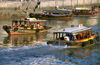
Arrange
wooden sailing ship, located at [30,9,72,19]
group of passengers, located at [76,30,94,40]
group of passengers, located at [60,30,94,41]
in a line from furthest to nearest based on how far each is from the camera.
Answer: wooden sailing ship, located at [30,9,72,19]
group of passengers, located at [76,30,94,40]
group of passengers, located at [60,30,94,41]

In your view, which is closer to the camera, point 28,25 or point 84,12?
point 28,25

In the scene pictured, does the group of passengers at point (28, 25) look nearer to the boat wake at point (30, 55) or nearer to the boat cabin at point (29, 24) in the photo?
the boat cabin at point (29, 24)

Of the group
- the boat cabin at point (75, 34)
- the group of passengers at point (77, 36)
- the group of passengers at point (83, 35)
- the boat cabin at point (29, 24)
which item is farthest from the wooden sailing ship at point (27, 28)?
the group of passengers at point (77, 36)

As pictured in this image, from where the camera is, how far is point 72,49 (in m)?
42.0

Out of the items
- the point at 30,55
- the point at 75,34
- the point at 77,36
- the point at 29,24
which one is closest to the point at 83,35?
→ the point at 77,36

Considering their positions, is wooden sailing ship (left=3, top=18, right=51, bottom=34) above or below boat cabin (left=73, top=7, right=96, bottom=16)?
above

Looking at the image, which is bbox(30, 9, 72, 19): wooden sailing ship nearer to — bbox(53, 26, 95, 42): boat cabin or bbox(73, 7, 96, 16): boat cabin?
bbox(73, 7, 96, 16): boat cabin

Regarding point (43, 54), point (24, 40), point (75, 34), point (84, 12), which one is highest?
point (75, 34)

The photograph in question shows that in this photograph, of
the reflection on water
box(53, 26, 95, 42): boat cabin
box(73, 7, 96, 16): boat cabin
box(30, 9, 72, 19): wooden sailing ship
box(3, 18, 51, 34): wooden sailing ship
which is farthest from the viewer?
box(73, 7, 96, 16): boat cabin

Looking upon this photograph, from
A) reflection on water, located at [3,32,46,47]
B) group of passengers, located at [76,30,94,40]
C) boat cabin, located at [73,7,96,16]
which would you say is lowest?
boat cabin, located at [73,7,96,16]

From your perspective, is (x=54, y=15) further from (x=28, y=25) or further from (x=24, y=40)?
(x=24, y=40)

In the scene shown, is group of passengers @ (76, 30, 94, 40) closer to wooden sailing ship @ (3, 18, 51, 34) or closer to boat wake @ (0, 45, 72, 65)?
boat wake @ (0, 45, 72, 65)

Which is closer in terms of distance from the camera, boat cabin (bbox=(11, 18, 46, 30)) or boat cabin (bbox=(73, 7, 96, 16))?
boat cabin (bbox=(11, 18, 46, 30))

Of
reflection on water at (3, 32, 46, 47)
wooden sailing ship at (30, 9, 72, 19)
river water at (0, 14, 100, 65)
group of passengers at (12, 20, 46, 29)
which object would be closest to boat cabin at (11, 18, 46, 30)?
group of passengers at (12, 20, 46, 29)
